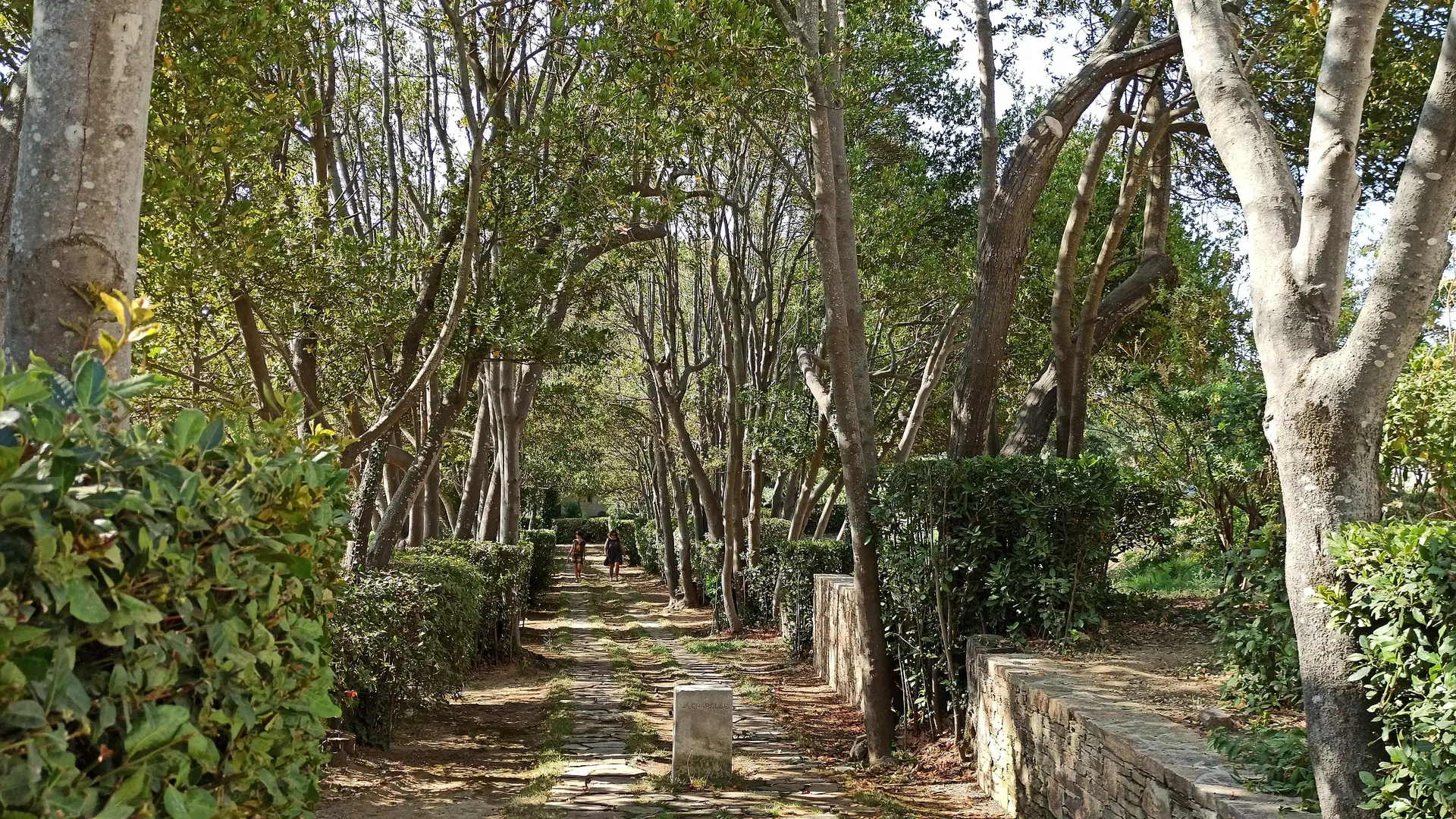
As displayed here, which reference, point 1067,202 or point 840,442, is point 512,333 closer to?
point 840,442

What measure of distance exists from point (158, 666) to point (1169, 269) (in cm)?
1161

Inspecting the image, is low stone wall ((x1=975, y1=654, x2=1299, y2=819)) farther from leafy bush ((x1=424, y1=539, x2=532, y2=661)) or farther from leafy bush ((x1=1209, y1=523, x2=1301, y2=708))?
leafy bush ((x1=424, y1=539, x2=532, y2=661))

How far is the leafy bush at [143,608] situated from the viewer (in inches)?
65.4

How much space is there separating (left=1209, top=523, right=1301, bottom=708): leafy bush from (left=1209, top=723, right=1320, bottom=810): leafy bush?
37 centimetres

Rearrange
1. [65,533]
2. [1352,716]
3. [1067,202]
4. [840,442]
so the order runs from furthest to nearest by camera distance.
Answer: [1067,202]
[840,442]
[1352,716]
[65,533]

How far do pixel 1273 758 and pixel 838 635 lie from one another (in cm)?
727

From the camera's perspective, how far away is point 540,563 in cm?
2433

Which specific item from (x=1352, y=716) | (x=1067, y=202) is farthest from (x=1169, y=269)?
(x=1352, y=716)

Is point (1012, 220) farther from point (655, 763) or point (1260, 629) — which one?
point (655, 763)

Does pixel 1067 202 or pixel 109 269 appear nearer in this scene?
pixel 109 269

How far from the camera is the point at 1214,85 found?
4.93 m

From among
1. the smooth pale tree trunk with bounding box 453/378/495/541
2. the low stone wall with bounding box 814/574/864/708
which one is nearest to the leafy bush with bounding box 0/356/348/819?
the low stone wall with bounding box 814/574/864/708

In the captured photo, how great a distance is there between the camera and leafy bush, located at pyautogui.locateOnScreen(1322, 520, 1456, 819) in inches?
140

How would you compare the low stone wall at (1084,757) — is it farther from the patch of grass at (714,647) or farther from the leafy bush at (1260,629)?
the patch of grass at (714,647)
